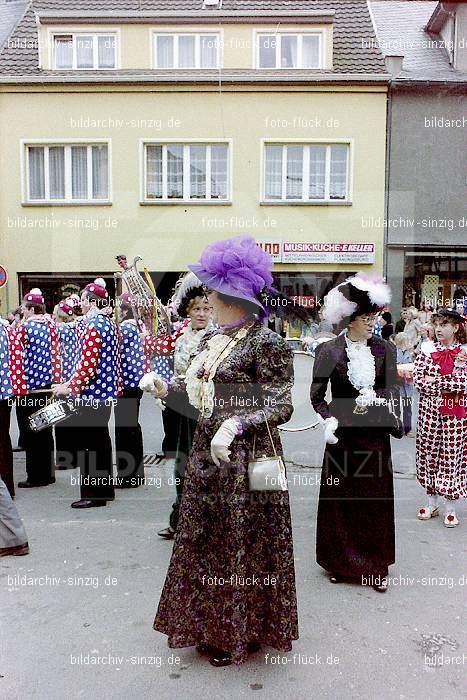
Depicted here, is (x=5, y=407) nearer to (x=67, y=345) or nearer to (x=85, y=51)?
(x=67, y=345)

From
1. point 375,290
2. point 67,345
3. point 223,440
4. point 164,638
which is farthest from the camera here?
point 67,345

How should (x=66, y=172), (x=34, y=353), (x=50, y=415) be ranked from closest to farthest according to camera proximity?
(x=50, y=415) < (x=34, y=353) < (x=66, y=172)

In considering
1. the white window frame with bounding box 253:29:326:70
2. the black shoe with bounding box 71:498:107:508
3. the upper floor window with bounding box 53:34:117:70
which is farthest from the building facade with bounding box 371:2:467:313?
the black shoe with bounding box 71:498:107:508

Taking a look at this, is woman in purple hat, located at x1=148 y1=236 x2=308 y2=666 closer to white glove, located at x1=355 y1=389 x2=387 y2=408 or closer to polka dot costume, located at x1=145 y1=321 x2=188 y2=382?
white glove, located at x1=355 y1=389 x2=387 y2=408

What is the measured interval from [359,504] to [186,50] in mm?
15633

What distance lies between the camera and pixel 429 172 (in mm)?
16188

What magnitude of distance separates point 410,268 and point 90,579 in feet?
47.5

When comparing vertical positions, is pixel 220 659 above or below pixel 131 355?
below

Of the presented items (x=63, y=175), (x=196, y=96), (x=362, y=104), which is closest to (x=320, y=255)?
(x=362, y=104)

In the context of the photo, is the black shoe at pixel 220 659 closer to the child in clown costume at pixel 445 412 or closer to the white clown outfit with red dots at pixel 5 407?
the child in clown costume at pixel 445 412

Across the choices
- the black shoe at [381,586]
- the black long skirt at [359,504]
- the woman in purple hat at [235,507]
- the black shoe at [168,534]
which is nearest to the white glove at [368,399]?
the black long skirt at [359,504]

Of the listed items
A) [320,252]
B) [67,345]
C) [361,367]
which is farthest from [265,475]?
[320,252]

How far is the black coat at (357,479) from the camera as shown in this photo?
3920mm

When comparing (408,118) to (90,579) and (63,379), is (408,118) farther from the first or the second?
(90,579)
